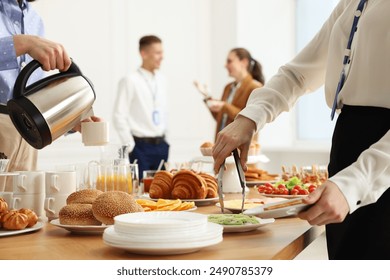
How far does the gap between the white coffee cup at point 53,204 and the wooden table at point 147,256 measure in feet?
0.29

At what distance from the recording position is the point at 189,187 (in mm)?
1655

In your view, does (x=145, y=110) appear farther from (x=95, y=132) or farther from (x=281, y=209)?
(x=281, y=209)

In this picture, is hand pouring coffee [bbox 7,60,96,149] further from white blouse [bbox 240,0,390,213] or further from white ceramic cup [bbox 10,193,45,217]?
white blouse [bbox 240,0,390,213]

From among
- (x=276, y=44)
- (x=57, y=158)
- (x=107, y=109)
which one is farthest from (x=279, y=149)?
(x=57, y=158)

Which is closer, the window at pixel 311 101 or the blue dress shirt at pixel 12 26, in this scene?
the blue dress shirt at pixel 12 26

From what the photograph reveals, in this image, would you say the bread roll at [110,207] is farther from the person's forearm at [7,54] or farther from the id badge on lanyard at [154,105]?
the id badge on lanyard at [154,105]

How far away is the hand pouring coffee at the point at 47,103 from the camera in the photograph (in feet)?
4.26

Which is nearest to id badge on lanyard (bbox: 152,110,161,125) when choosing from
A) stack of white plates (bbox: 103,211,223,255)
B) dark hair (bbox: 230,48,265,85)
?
dark hair (bbox: 230,48,265,85)

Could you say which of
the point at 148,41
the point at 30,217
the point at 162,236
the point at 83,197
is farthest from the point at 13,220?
the point at 148,41

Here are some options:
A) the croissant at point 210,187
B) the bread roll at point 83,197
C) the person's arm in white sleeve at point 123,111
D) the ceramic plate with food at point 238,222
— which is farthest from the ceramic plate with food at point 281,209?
the person's arm in white sleeve at point 123,111
